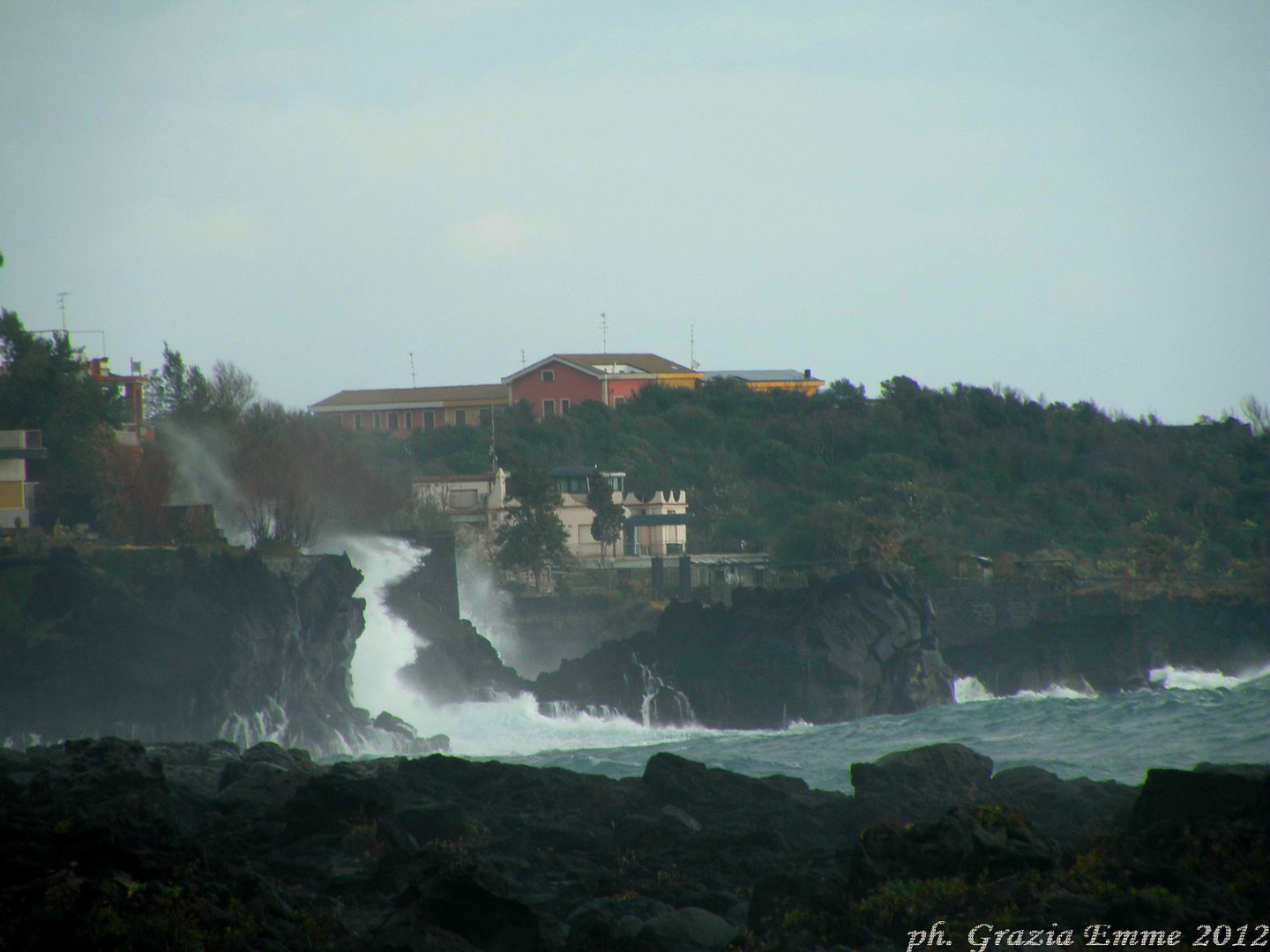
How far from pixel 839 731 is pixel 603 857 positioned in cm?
1917

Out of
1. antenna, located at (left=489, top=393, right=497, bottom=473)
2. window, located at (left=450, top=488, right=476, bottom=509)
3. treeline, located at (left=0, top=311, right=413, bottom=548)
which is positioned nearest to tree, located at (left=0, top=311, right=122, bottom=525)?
treeline, located at (left=0, top=311, right=413, bottom=548)

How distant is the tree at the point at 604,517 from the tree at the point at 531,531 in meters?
5.59

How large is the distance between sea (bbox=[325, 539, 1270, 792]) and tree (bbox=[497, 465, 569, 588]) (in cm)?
964

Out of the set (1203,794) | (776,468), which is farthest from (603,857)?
(776,468)

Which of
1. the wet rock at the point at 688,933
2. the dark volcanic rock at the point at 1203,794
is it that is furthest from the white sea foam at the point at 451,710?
the wet rock at the point at 688,933

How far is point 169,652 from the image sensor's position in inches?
1137

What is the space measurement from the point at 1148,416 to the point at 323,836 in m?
78.0

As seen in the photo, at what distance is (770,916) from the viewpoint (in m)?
11.0

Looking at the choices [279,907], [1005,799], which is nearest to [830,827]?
[1005,799]

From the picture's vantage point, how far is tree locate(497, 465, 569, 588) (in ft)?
165

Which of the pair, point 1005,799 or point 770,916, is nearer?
point 770,916

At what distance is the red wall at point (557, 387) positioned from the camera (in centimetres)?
8231

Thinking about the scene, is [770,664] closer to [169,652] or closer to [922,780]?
[169,652]

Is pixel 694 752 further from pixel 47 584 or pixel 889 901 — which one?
pixel 889 901
